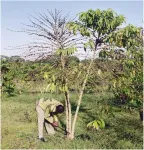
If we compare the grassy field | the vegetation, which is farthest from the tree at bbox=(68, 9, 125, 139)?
the grassy field

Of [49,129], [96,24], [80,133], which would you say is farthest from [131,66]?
[49,129]

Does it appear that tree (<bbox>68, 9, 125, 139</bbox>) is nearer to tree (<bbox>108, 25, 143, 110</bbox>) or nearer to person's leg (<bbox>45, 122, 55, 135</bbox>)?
tree (<bbox>108, 25, 143, 110</bbox>)


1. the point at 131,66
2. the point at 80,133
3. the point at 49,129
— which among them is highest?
the point at 131,66

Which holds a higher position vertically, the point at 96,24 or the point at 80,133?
the point at 96,24

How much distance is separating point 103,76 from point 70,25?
1.44 metres

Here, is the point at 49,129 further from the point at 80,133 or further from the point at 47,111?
the point at 80,133

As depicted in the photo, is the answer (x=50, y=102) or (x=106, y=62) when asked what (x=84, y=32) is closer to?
(x=106, y=62)

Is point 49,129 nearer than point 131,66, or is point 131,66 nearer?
point 131,66

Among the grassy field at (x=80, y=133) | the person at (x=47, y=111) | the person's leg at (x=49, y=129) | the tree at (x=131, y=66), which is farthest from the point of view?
the person's leg at (x=49, y=129)

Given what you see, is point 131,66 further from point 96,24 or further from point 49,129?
point 49,129

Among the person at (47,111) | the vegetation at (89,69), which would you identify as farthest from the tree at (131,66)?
the person at (47,111)

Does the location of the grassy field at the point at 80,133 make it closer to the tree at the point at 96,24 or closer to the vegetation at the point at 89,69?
the vegetation at the point at 89,69

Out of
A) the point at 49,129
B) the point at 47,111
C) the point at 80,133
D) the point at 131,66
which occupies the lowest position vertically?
the point at 80,133

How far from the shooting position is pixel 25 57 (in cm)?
727
